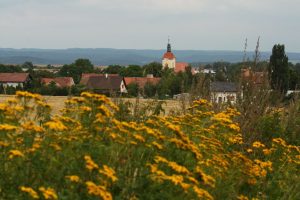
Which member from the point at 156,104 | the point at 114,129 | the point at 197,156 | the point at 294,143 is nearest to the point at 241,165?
the point at 197,156

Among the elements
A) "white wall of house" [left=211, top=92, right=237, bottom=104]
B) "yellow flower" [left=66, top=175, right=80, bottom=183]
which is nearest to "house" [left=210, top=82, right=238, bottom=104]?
"white wall of house" [left=211, top=92, right=237, bottom=104]

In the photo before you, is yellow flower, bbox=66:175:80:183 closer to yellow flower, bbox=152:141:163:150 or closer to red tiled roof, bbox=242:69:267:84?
yellow flower, bbox=152:141:163:150

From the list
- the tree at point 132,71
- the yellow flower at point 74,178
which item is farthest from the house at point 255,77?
the tree at point 132,71

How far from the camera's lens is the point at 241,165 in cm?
492

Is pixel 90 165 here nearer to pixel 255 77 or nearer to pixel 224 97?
pixel 255 77

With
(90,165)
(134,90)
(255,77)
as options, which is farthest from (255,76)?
(90,165)

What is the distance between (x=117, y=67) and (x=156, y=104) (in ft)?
323

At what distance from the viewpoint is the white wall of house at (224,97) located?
9.69 meters

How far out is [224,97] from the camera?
9867mm

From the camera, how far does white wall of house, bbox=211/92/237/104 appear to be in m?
9.69

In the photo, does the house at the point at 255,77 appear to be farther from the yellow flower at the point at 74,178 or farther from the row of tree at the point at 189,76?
the yellow flower at the point at 74,178

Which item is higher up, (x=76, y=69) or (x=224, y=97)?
(x=224, y=97)

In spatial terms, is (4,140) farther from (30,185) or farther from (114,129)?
(114,129)

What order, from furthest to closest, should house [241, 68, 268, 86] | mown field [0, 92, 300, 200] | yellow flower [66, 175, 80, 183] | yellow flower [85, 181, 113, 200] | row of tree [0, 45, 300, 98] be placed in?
row of tree [0, 45, 300, 98] < house [241, 68, 268, 86] < mown field [0, 92, 300, 200] < yellow flower [66, 175, 80, 183] < yellow flower [85, 181, 113, 200]
